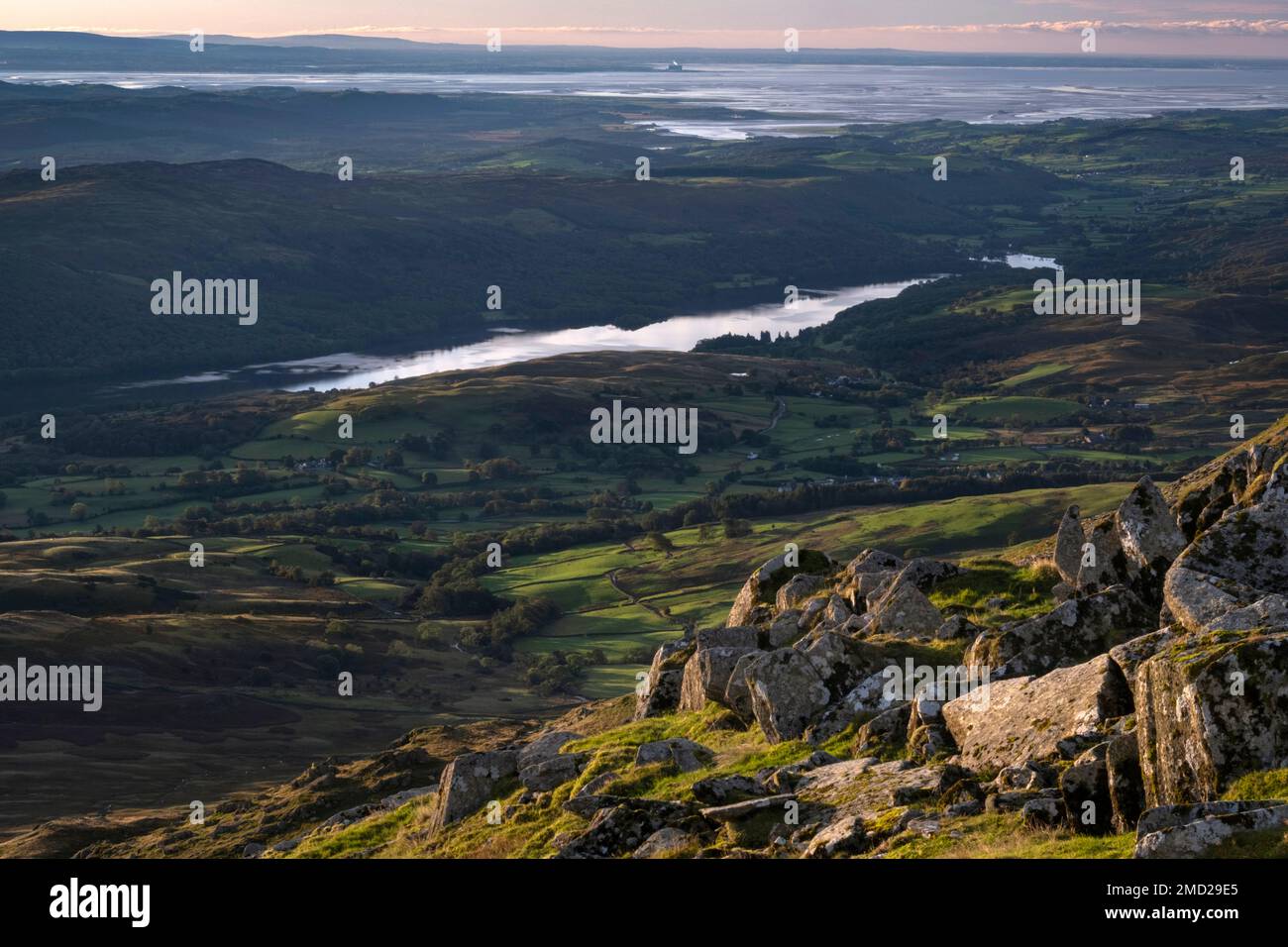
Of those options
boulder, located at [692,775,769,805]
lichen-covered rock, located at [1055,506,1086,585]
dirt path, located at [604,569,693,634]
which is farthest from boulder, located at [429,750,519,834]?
dirt path, located at [604,569,693,634]

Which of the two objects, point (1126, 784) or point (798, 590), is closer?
point (1126, 784)

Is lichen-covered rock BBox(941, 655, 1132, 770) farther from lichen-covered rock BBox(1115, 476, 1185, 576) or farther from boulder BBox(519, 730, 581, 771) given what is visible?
boulder BBox(519, 730, 581, 771)

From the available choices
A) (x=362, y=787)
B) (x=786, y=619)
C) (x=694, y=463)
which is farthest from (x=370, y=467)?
(x=786, y=619)

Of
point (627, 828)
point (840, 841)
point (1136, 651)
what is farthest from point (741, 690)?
point (840, 841)

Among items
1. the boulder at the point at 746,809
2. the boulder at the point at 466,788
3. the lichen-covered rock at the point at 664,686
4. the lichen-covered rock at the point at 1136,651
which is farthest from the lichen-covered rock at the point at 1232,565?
the lichen-covered rock at the point at 664,686

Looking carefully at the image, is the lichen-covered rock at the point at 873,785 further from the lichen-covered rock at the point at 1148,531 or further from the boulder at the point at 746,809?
the lichen-covered rock at the point at 1148,531

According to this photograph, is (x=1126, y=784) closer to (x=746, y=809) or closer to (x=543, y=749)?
(x=746, y=809)
